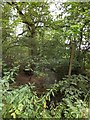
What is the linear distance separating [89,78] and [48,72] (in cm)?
33

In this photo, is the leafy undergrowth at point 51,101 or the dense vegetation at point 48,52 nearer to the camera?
the leafy undergrowth at point 51,101

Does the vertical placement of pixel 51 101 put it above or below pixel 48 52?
below

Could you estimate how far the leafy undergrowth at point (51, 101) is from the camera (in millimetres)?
1176

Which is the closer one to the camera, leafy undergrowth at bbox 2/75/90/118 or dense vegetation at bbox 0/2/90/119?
leafy undergrowth at bbox 2/75/90/118

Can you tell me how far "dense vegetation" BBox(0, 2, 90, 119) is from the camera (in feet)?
4.37

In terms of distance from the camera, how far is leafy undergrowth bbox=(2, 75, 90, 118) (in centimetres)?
118

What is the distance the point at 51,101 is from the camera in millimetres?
1333

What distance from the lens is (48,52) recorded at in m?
1.54

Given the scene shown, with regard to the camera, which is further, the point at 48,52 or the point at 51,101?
the point at 48,52

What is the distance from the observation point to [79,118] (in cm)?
117

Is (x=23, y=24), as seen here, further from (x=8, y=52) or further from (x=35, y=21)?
(x=8, y=52)

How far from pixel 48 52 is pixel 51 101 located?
16.5 inches

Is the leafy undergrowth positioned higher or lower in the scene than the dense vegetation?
lower

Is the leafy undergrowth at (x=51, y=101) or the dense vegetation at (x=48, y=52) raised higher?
the dense vegetation at (x=48, y=52)
